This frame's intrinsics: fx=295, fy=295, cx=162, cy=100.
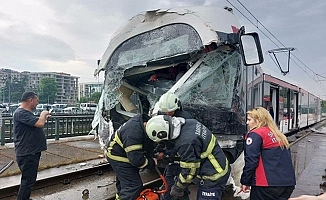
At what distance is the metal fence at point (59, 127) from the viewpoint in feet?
32.0

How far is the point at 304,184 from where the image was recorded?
21.3ft

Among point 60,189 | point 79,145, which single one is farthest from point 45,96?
point 60,189

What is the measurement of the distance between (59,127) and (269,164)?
957 cm

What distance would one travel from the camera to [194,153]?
304 cm

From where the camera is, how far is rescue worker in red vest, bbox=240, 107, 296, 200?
129 inches

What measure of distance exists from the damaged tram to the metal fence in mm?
5954

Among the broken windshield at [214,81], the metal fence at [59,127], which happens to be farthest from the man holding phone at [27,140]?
the metal fence at [59,127]

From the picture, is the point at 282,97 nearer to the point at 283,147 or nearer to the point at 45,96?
the point at 283,147

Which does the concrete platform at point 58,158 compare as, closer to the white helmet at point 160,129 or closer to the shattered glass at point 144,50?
the shattered glass at point 144,50

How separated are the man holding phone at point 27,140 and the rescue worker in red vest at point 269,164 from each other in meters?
2.98

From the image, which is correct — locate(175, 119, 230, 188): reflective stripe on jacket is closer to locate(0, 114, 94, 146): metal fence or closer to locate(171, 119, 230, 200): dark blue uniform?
locate(171, 119, 230, 200): dark blue uniform

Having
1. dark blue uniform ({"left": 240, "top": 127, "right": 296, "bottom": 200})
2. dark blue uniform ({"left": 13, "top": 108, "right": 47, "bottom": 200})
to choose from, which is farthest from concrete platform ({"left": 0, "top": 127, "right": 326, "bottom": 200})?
dark blue uniform ({"left": 240, "top": 127, "right": 296, "bottom": 200})

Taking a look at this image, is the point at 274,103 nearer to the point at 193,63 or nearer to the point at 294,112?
the point at 294,112

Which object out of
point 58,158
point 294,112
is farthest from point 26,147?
point 294,112
